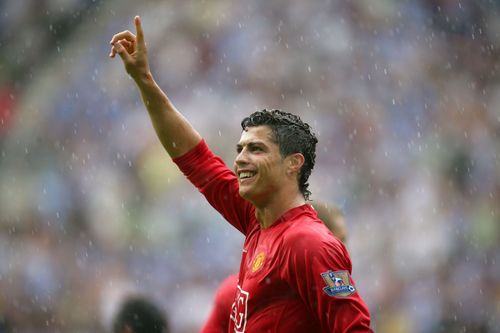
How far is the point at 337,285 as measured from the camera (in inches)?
104

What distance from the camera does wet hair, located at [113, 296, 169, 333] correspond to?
4.27 metres

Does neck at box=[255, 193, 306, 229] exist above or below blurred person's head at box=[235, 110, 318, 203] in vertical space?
below

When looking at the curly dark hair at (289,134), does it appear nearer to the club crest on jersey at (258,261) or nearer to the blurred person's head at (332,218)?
the club crest on jersey at (258,261)

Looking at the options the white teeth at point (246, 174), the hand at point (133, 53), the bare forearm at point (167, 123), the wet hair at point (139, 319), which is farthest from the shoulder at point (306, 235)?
the wet hair at point (139, 319)

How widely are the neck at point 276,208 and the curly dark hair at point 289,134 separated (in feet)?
0.27

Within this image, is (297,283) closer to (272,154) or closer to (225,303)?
(272,154)

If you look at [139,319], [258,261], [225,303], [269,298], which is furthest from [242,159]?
[139,319]

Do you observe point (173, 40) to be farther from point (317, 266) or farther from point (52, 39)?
point (317, 266)

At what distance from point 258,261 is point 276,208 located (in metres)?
0.24

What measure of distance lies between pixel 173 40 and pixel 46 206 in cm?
239

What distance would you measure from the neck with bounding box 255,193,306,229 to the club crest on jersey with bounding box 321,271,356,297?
442 millimetres

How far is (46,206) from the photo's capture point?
8625 millimetres

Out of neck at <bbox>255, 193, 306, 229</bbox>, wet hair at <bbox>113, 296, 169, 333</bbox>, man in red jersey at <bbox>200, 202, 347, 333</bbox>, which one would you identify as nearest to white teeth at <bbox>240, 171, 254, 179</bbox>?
neck at <bbox>255, 193, 306, 229</bbox>

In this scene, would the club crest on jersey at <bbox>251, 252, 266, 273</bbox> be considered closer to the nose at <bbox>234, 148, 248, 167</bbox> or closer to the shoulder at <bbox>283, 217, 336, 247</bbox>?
the shoulder at <bbox>283, 217, 336, 247</bbox>
